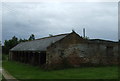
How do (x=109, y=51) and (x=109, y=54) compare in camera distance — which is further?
(x=109, y=51)

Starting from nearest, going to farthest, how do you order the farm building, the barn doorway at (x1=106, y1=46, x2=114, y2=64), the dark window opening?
the farm building
the barn doorway at (x1=106, y1=46, x2=114, y2=64)
the dark window opening

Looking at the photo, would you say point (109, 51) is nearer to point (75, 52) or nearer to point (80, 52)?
point (80, 52)

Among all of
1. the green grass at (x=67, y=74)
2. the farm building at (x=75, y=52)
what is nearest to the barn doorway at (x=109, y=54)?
the farm building at (x=75, y=52)

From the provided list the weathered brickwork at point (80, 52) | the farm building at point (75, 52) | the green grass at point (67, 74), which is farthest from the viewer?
the weathered brickwork at point (80, 52)

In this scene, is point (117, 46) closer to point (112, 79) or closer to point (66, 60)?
point (66, 60)

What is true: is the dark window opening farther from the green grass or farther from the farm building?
the green grass

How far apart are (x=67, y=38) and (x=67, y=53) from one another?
5.93ft

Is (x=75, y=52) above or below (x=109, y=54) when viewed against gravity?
above

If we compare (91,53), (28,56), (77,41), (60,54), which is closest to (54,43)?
(60,54)

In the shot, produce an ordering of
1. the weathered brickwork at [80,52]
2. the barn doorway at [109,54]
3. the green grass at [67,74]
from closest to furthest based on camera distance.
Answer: the green grass at [67,74], the weathered brickwork at [80,52], the barn doorway at [109,54]

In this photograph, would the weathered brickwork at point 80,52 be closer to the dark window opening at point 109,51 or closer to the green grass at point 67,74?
the dark window opening at point 109,51

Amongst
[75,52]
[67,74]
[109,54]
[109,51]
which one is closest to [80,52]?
[75,52]

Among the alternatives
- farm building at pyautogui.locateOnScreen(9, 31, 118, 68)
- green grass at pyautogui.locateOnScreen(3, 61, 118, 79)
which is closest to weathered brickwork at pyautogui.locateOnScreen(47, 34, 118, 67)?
farm building at pyautogui.locateOnScreen(9, 31, 118, 68)

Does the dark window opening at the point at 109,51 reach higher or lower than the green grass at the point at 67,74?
higher
